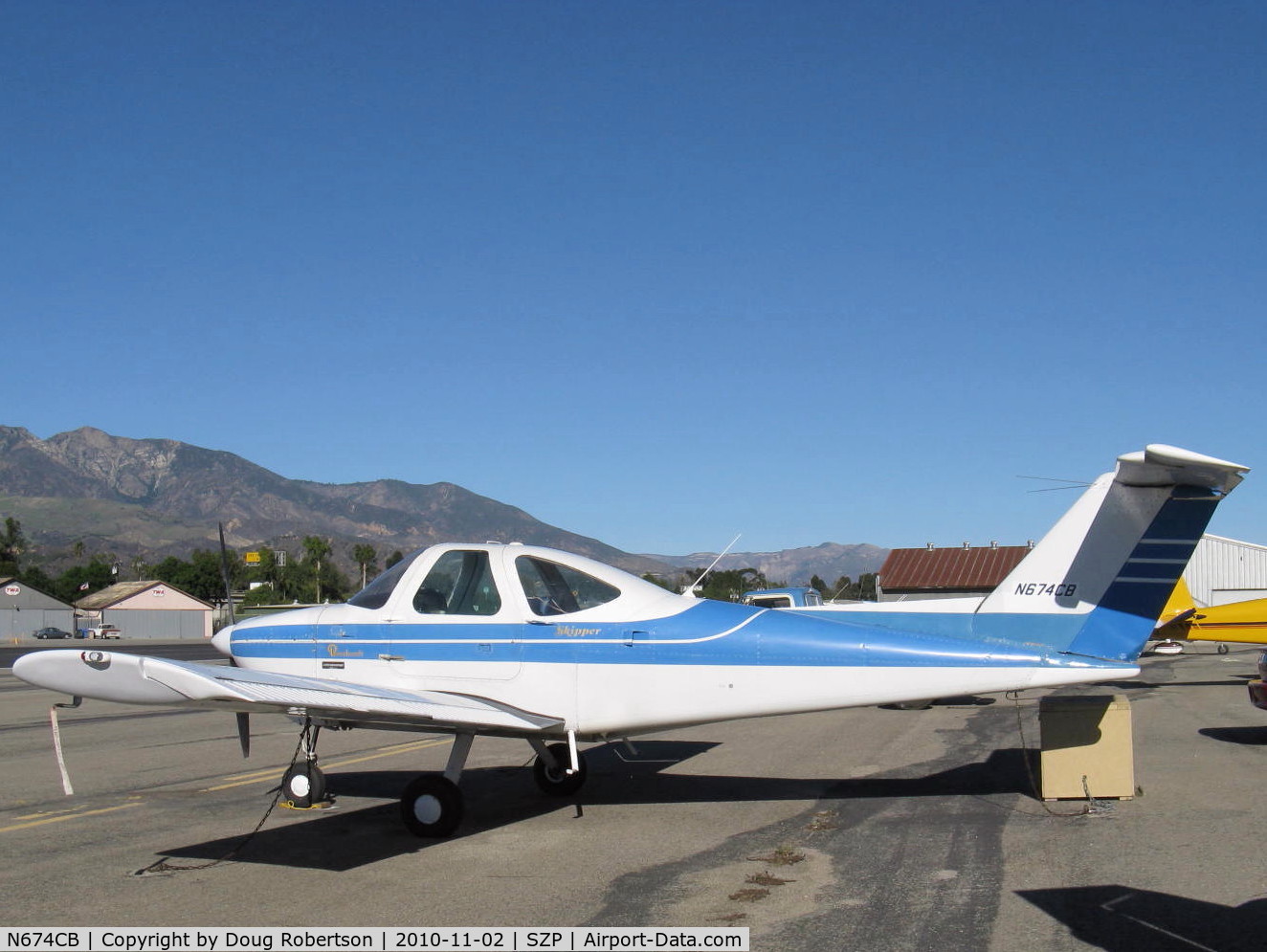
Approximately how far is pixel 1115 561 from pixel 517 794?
584cm

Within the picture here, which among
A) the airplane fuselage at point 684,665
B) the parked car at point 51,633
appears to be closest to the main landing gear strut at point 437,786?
the airplane fuselage at point 684,665

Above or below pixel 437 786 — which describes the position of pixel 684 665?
above

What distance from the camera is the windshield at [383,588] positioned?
9094mm

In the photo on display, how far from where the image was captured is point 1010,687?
8.05 metres

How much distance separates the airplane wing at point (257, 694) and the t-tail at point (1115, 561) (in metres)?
4.28

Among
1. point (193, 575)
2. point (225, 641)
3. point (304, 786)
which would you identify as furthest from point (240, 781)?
point (193, 575)

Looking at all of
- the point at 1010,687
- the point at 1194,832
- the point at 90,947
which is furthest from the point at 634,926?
the point at 1194,832

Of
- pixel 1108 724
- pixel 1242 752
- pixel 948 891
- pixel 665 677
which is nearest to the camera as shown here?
pixel 948 891

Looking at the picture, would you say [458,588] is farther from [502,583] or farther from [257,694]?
[257,694]

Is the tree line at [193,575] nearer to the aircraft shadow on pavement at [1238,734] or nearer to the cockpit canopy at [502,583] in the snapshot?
the aircraft shadow on pavement at [1238,734]

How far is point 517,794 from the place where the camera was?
1016cm

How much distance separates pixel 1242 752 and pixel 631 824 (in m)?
7.91

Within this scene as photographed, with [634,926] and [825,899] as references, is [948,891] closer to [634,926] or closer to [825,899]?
[825,899]

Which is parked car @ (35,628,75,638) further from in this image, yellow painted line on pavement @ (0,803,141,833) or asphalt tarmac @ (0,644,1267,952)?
yellow painted line on pavement @ (0,803,141,833)
